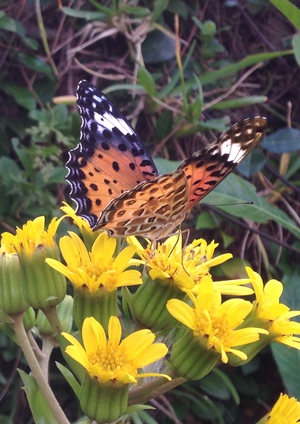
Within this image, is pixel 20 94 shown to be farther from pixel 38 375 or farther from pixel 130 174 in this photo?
pixel 38 375

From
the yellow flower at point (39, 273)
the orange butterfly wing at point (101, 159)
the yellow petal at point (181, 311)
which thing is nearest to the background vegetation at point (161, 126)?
the orange butterfly wing at point (101, 159)

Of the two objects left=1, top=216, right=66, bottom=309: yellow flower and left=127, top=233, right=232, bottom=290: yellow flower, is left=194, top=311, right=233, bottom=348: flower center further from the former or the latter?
left=1, top=216, right=66, bottom=309: yellow flower

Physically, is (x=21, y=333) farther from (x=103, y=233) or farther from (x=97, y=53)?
(x=97, y=53)

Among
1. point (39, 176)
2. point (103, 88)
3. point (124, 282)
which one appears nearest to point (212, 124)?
point (103, 88)

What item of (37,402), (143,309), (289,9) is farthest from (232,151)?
(289,9)

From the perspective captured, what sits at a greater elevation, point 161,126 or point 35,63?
point 35,63

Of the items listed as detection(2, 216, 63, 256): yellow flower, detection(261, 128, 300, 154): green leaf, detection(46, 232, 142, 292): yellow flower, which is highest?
detection(2, 216, 63, 256): yellow flower

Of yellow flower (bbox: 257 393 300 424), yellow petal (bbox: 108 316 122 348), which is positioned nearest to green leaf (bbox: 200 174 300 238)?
yellow flower (bbox: 257 393 300 424)
